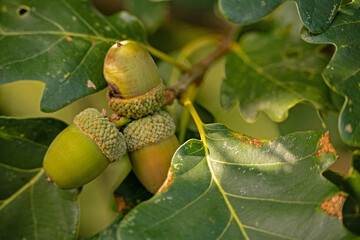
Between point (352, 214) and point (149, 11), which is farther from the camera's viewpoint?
point (149, 11)

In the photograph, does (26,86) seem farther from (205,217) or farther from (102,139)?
(205,217)

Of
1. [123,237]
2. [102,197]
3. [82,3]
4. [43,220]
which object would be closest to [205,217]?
[123,237]

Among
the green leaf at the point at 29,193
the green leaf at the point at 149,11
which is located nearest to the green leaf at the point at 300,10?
the green leaf at the point at 29,193

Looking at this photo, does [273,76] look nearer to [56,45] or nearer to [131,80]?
[131,80]

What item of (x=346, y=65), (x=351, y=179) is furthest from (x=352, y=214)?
(x=346, y=65)

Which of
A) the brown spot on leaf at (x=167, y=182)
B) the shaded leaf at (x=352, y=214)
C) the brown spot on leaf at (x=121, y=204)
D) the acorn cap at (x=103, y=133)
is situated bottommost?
the shaded leaf at (x=352, y=214)

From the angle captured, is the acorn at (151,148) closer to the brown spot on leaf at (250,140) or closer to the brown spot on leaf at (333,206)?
the brown spot on leaf at (250,140)
